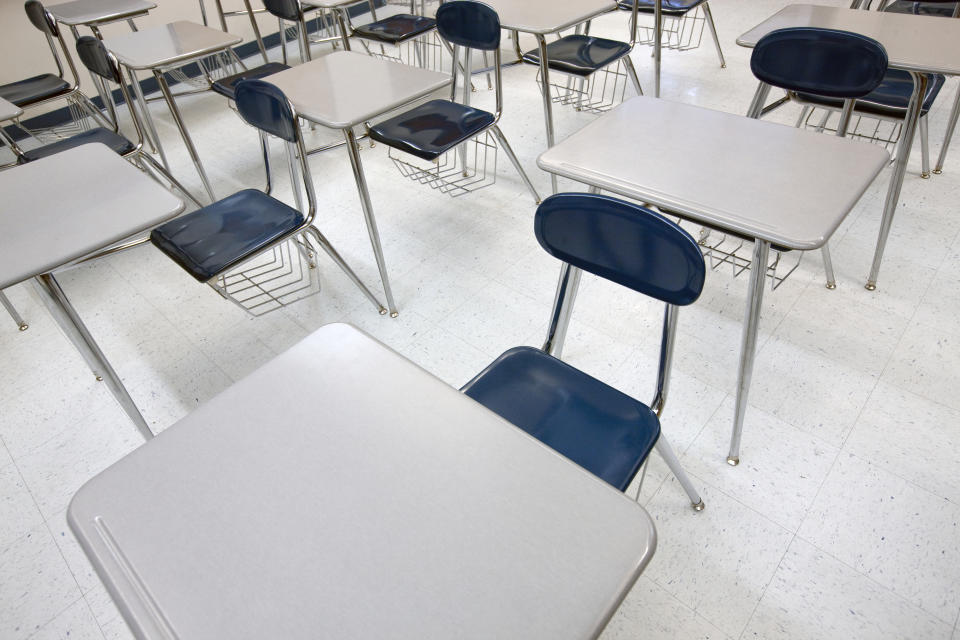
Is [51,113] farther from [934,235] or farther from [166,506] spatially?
[934,235]

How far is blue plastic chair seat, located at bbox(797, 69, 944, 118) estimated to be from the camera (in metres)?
1.99

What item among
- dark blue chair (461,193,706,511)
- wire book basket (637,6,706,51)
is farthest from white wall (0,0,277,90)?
dark blue chair (461,193,706,511)

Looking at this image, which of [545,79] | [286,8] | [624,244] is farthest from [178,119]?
[624,244]

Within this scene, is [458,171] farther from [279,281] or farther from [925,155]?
[925,155]

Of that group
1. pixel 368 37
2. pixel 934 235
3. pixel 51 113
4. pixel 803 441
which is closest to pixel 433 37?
pixel 368 37

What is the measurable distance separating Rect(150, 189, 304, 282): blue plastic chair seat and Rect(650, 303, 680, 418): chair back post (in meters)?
1.18

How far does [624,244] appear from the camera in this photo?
3.66 feet

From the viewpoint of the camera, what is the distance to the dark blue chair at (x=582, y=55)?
8.51 feet

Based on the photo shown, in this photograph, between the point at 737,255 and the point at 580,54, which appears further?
the point at 580,54

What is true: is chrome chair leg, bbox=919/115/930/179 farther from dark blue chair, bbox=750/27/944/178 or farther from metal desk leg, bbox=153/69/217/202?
metal desk leg, bbox=153/69/217/202

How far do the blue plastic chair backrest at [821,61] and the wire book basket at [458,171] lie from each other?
1240 millimetres

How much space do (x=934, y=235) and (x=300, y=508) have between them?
2.61 meters

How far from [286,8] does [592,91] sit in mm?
1870

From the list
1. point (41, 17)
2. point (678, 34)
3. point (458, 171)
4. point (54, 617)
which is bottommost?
point (54, 617)
